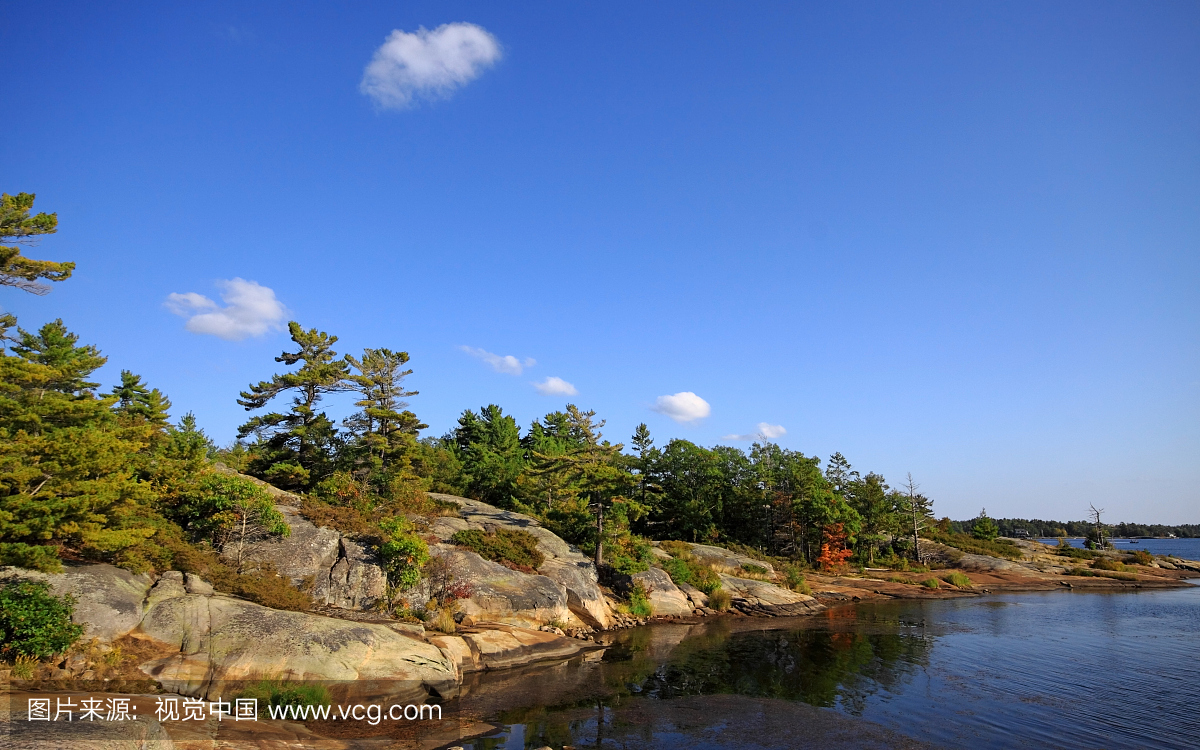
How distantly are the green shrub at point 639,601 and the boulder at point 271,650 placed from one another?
64.4ft

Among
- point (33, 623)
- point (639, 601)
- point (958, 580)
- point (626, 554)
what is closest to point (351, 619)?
point (33, 623)

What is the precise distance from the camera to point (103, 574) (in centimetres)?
1920

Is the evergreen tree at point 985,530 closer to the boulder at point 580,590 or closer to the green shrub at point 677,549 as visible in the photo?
the green shrub at point 677,549

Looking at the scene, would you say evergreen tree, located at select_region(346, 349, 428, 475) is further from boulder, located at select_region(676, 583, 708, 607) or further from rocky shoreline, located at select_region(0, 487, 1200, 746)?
boulder, located at select_region(676, 583, 708, 607)

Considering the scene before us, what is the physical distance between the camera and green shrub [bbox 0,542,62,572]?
16.2m

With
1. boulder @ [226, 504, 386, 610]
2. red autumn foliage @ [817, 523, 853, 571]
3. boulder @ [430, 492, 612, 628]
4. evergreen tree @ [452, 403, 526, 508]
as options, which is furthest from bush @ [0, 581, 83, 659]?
red autumn foliage @ [817, 523, 853, 571]

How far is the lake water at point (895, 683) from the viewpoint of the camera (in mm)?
18609

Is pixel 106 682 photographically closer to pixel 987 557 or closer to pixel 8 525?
pixel 8 525

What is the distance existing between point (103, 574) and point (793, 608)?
42094 millimetres

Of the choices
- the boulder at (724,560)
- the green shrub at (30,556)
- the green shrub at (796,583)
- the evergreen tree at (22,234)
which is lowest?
the green shrub at (796,583)

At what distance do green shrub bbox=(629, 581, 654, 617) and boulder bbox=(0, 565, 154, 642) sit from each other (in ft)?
92.0

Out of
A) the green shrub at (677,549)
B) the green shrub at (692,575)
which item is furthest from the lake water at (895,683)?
the green shrub at (677,549)

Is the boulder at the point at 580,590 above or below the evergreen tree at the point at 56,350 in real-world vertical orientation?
below

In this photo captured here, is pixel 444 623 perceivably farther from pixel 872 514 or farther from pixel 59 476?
pixel 872 514
